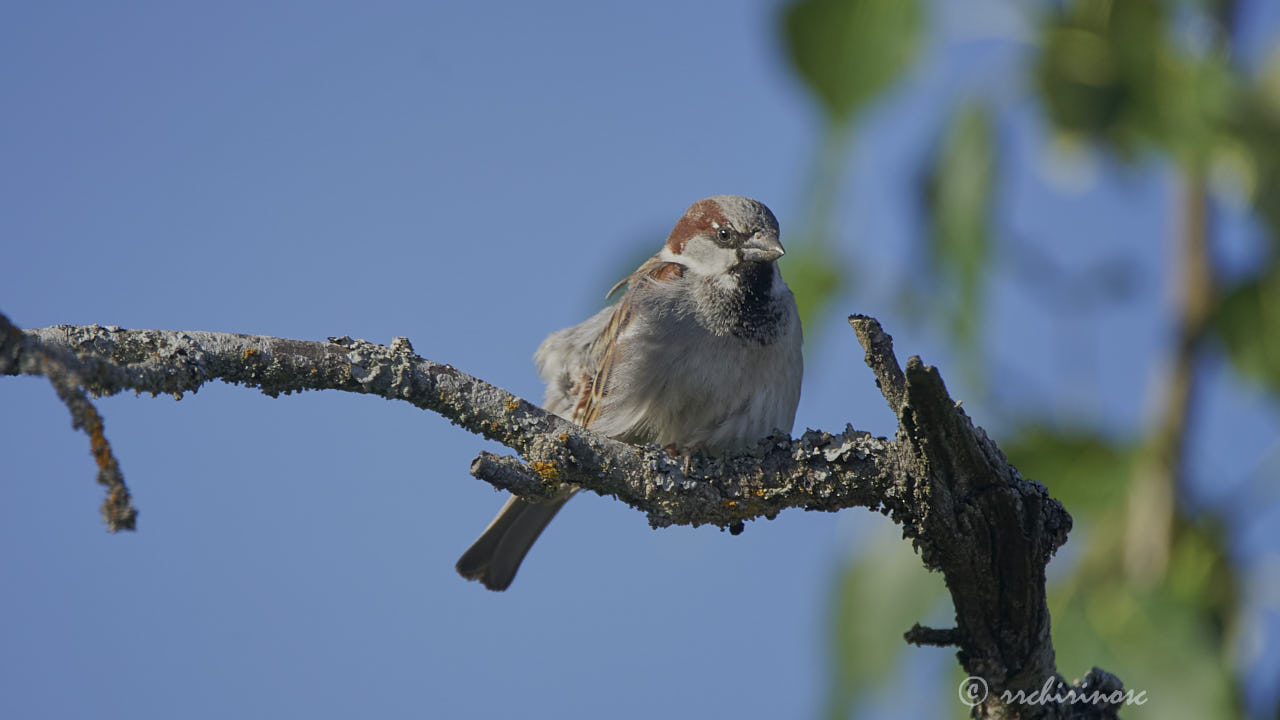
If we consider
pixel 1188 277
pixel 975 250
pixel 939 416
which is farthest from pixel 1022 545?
pixel 1188 277

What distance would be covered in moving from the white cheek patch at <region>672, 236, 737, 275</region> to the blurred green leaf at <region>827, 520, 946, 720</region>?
82 cm

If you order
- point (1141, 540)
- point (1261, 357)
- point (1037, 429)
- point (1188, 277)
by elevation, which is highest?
point (1188, 277)

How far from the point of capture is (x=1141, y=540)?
2.73 meters

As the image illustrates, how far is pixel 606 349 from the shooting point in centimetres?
297

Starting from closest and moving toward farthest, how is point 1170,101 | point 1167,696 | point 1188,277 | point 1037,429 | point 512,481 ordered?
point 512,481, point 1167,696, point 1170,101, point 1037,429, point 1188,277

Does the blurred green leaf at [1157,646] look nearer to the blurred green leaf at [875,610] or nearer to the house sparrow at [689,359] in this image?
the blurred green leaf at [875,610]

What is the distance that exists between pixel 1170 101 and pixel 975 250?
1.94 ft

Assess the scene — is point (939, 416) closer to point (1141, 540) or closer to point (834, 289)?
point (834, 289)

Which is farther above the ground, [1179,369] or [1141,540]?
[1179,369]

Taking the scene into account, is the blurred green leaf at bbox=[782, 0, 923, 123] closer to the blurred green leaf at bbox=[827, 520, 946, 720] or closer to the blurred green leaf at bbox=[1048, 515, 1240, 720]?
the blurred green leaf at bbox=[827, 520, 946, 720]

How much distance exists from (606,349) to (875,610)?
37.1 inches

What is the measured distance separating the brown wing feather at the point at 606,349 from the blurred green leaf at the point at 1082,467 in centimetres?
101

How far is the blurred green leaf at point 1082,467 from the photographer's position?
272cm
